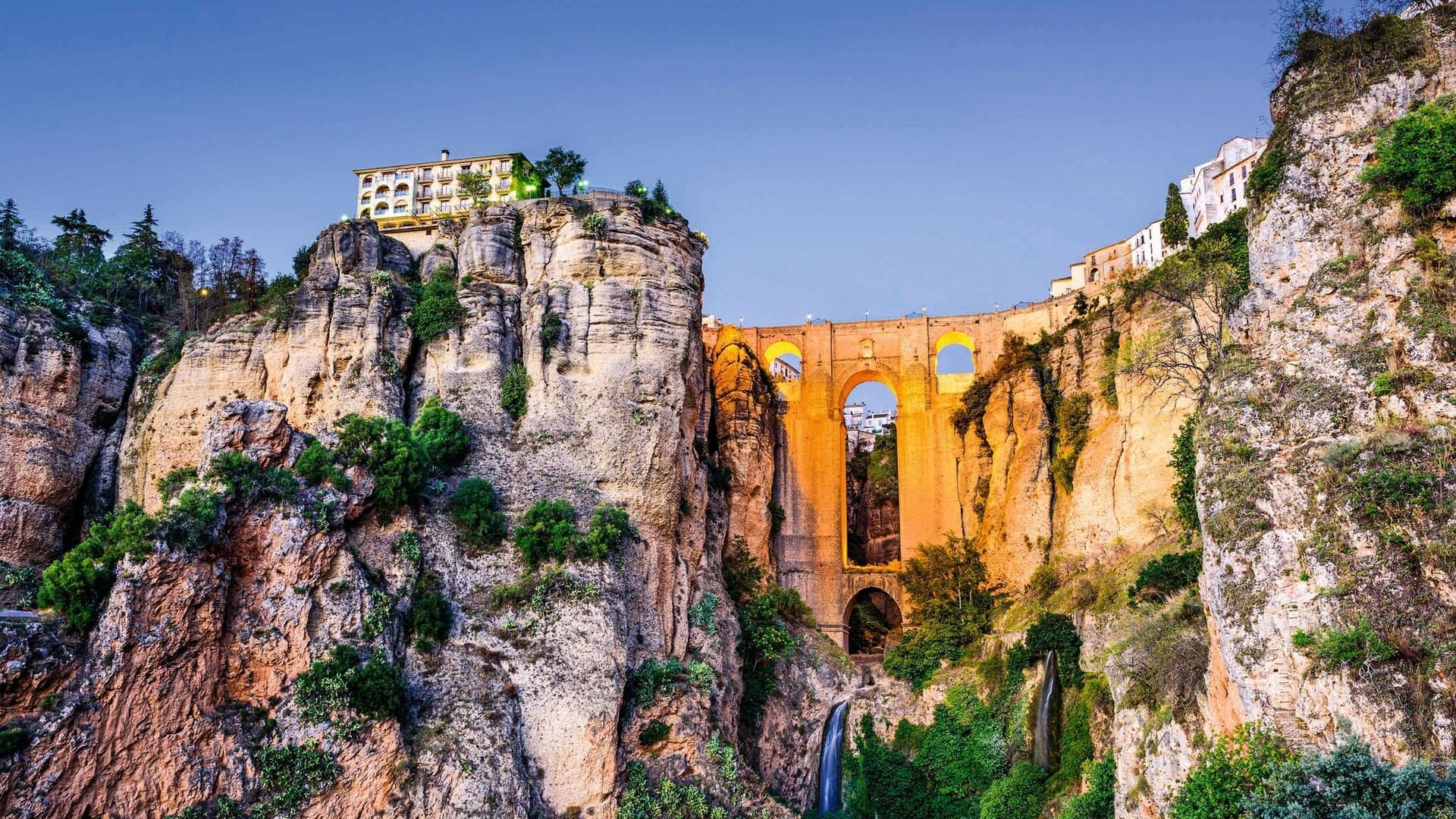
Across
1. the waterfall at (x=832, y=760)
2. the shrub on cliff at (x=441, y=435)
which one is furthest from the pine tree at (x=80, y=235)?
the waterfall at (x=832, y=760)

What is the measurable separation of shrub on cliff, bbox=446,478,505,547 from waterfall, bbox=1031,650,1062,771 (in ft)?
60.6

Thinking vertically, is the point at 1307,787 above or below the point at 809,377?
below

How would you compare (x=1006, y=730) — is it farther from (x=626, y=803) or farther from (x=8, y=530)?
(x=8, y=530)

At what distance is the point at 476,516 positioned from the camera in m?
33.0

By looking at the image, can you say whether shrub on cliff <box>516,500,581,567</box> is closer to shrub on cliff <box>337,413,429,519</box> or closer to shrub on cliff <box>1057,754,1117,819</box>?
shrub on cliff <box>337,413,429,519</box>

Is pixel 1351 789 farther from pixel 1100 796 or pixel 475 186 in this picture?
pixel 475 186

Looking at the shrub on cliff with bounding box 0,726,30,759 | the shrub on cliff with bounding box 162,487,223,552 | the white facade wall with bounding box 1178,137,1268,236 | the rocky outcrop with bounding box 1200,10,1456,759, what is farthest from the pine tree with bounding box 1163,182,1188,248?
the shrub on cliff with bounding box 0,726,30,759

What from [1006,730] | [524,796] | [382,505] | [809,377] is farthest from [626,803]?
[809,377]

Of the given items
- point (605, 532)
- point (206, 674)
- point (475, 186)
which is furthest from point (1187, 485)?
point (475, 186)

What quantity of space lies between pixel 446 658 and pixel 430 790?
387 cm

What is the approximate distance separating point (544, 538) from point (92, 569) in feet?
39.5

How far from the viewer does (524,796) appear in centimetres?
2881

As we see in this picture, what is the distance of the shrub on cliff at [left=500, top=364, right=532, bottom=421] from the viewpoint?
36.3 meters

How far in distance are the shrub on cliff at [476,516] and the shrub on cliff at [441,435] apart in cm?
131
